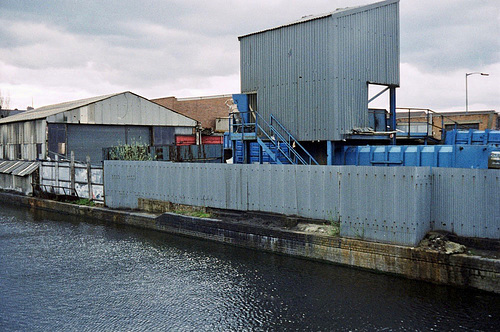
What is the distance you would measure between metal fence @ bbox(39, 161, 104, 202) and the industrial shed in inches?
134

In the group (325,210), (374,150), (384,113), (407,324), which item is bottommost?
(407,324)

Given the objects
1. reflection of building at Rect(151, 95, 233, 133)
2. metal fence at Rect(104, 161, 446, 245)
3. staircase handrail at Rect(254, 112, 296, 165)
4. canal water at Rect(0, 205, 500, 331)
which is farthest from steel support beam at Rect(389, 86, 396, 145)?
reflection of building at Rect(151, 95, 233, 133)

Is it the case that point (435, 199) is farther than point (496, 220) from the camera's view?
Yes

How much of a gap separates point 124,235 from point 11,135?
22.0 m

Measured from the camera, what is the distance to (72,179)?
23250 mm

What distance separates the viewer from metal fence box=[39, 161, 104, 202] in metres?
21.8

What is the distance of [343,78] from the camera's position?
16984 millimetres

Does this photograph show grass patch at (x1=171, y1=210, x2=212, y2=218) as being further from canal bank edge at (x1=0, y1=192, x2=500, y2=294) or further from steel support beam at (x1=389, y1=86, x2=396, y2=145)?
steel support beam at (x1=389, y1=86, x2=396, y2=145)

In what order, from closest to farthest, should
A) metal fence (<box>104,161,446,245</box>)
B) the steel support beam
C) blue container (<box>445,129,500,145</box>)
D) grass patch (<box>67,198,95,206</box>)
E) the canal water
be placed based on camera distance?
the canal water → metal fence (<box>104,161,446,245</box>) → blue container (<box>445,129,500,145</box>) → the steel support beam → grass patch (<box>67,198,95,206</box>)

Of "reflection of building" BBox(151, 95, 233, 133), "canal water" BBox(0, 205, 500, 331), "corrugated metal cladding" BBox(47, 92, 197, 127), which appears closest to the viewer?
"canal water" BBox(0, 205, 500, 331)

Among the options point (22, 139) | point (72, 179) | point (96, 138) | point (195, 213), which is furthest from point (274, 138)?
point (22, 139)

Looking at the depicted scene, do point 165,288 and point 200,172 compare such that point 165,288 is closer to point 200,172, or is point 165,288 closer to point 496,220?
point 200,172

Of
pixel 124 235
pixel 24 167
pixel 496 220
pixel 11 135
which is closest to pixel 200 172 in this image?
pixel 124 235

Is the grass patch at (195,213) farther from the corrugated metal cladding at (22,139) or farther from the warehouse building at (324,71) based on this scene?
the corrugated metal cladding at (22,139)
